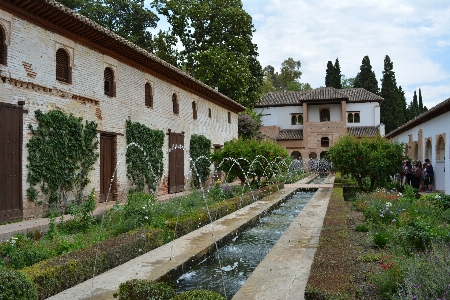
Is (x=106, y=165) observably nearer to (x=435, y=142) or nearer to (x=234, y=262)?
(x=234, y=262)

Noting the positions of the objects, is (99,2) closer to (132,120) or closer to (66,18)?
(132,120)

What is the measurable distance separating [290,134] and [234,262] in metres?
36.9

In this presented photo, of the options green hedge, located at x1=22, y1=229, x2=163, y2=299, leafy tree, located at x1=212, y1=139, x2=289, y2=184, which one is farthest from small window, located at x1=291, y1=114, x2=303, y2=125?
green hedge, located at x1=22, y1=229, x2=163, y2=299

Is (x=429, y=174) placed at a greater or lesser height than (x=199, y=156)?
lesser

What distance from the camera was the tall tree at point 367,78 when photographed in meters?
48.1

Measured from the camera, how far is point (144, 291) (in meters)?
3.77

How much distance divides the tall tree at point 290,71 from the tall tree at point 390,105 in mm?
19863

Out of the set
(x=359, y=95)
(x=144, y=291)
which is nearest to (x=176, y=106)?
(x=144, y=291)

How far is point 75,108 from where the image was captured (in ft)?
37.0

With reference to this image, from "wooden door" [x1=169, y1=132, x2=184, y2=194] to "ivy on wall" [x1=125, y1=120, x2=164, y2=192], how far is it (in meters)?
1.08

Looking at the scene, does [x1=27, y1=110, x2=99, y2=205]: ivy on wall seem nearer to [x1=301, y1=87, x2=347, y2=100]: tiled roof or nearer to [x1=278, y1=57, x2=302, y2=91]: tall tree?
[x1=301, y1=87, x2=347, y2=100]: tiled roof

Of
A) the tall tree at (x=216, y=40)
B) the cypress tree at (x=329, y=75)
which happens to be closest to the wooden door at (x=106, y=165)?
the tall tree at (x=216, y=40)

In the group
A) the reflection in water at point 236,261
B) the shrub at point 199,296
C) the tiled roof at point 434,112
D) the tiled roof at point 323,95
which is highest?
the tiled roof at point 323,95

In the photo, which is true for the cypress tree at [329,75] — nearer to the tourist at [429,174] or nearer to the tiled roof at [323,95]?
the tiled roof at [323,95]
